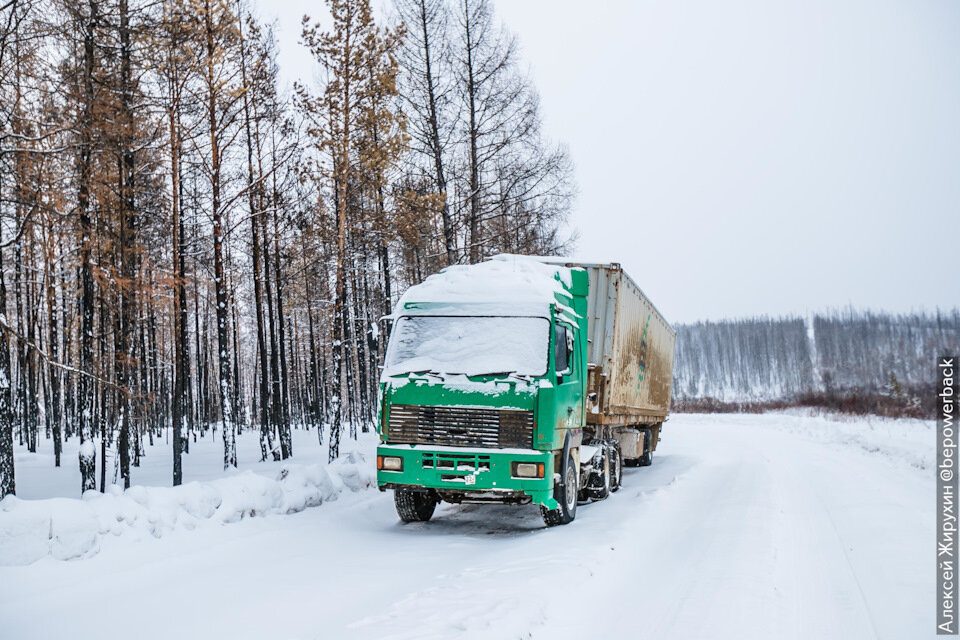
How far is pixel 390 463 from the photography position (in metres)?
8.38

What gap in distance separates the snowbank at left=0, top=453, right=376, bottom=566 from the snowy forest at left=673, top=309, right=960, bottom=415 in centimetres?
11432

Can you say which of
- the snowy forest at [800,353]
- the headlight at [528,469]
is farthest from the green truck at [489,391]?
the snowy forest at [800,353]

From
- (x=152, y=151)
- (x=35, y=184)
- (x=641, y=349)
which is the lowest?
(x=641, y=349)

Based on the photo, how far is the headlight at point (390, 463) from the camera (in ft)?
27.3

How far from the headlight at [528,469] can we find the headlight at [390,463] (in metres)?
1.45

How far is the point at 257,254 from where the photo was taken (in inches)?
829

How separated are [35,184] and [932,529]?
13.8 metres

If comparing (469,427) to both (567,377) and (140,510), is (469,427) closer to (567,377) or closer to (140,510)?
(567,377)

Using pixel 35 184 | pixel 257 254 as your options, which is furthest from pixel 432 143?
pixel 35 184

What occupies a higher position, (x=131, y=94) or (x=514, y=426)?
(x=131, y=94)

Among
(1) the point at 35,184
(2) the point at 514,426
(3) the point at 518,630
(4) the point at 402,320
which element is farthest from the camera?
(1) the point at 35,184

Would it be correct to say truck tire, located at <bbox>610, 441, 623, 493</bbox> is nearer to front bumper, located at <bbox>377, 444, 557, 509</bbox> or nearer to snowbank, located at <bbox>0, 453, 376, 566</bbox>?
front bumper, located at <bbox>377, 444, 557, 509</bbox>

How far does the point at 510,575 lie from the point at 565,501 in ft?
9.70

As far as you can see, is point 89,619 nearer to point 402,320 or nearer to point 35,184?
point 402,320
